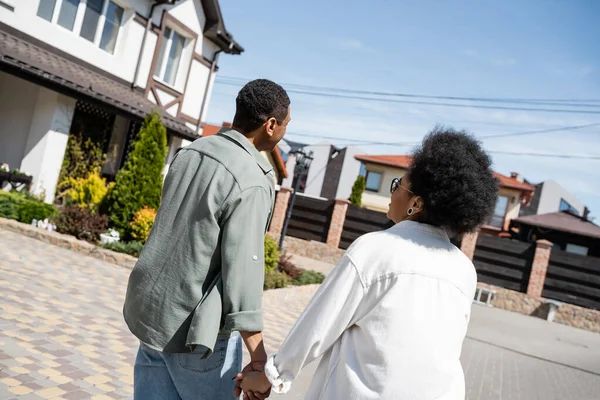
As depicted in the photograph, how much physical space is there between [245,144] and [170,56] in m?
14.2

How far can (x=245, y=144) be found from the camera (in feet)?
6.83

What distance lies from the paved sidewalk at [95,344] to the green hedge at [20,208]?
0.91m

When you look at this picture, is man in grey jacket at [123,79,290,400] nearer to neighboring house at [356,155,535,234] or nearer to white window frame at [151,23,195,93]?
white window frame at [151,23,195,93]

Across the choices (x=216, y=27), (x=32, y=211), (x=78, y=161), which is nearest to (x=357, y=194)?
(x=216, y=27)

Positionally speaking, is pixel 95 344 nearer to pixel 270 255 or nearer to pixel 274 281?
pixel 274 281

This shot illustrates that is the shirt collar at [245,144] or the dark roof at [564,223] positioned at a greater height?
the dark roof at [564,223]

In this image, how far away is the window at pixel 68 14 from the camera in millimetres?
11922

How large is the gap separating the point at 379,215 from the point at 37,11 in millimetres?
12910

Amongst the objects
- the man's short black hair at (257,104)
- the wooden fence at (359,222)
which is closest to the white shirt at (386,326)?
the man's short black hair at (257,104)

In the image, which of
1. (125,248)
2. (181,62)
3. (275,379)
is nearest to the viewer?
(275,379)

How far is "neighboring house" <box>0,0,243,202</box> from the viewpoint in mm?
10984

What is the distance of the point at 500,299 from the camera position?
17.5m

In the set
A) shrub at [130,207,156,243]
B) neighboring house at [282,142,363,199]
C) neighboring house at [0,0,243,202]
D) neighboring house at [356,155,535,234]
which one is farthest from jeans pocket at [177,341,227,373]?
neighboring house at [282,142,363,199]

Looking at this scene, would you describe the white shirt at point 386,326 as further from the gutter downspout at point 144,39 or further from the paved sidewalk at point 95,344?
the gutter downspout at point 144,39
